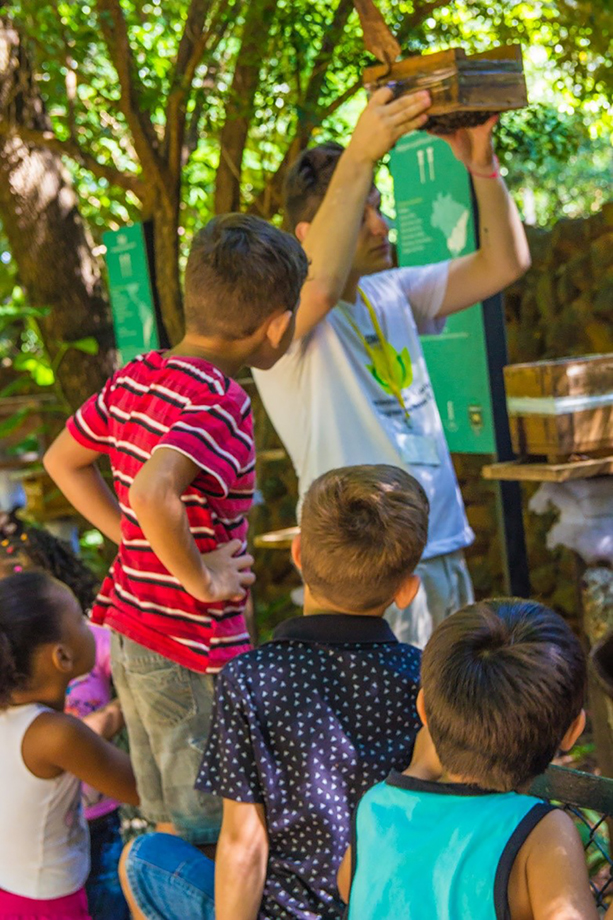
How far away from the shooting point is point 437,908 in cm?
145

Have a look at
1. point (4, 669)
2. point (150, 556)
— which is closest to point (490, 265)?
point (150, 556)

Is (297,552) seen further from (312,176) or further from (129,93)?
(129,93)

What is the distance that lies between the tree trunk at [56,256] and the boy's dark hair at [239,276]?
326 centimetres

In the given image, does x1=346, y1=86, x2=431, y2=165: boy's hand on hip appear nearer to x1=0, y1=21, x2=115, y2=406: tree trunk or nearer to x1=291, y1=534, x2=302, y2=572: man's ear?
x1=291, y1=534, x2=302, y2=572: man's ear

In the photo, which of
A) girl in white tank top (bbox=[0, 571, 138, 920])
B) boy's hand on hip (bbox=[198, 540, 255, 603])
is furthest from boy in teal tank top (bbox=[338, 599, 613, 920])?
girl in white tank top (bbox=[0, 571, 138, 920])

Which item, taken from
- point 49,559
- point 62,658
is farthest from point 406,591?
point 49,559

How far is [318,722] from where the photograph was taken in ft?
6.02

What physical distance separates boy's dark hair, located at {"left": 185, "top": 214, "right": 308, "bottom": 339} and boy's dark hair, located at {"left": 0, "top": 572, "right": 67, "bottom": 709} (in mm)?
700

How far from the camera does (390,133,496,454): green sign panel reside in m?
3.33

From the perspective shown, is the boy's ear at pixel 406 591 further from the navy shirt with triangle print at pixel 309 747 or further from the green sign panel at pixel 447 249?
the green sign panel at pixel 447 249

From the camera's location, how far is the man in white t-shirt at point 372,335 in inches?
101

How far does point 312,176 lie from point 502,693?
1.75 m

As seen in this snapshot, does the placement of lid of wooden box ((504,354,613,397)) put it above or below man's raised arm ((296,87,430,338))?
below

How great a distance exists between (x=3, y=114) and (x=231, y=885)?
3.98 m
